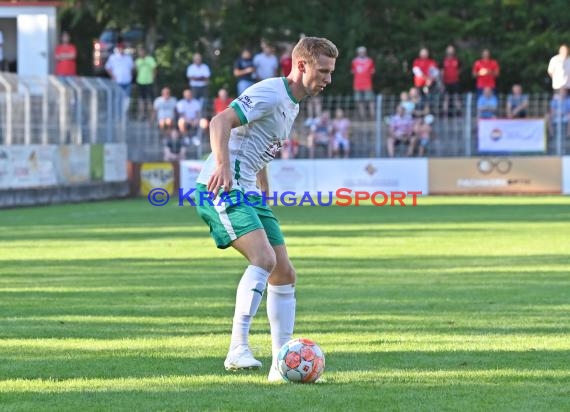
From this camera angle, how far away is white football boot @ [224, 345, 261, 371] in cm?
767

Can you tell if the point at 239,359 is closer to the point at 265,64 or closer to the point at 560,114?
the point at 560,114

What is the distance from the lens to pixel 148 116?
33344 mm

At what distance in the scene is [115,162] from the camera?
3169 centimetres

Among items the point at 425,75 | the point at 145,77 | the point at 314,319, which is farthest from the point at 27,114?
the point at 314,319

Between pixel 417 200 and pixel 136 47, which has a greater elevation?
pixel 136 47

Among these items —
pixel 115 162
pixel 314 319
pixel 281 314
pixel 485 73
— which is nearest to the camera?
pixel 281 314

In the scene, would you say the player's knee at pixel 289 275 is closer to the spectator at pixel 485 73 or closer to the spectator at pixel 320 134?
the spectator at pixel 320 134

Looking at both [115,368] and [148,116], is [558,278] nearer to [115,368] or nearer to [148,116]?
[115,368]

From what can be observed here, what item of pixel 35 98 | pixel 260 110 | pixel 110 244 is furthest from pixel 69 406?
pixel 35 98

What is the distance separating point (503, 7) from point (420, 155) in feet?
29.9

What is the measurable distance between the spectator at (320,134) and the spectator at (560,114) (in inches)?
203

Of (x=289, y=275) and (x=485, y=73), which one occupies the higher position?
(x=485, y=73)

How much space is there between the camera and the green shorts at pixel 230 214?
7586 millimetres

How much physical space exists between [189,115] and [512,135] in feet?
25.2
